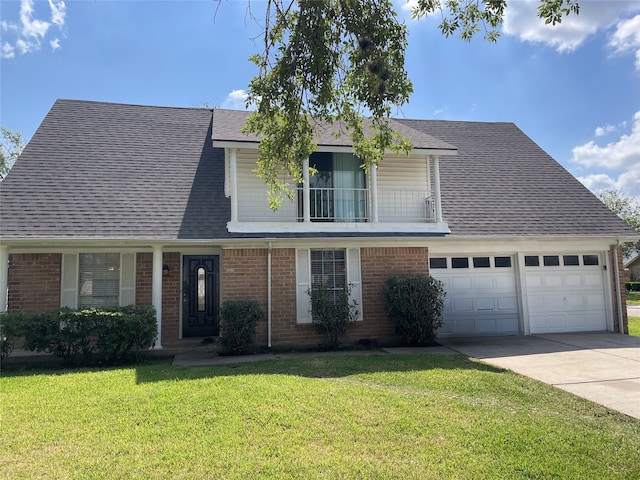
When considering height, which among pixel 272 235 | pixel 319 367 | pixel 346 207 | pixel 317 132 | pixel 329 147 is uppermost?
pixel 317 132

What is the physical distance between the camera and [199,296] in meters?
11.0

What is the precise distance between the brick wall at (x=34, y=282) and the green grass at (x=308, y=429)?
3.43 m

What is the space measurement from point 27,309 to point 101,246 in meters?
2.09

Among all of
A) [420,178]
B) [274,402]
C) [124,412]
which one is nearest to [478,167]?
[420,178]

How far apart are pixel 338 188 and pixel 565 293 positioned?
6916 mm

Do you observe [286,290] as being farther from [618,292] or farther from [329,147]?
[618,292]

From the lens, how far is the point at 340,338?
398 inches

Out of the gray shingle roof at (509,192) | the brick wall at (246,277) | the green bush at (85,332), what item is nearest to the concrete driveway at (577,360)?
the gray shingle roof at (509,192)

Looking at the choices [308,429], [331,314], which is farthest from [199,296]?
[308,429]

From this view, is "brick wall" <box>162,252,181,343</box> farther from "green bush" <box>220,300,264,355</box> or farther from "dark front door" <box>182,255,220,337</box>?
"green bush" <box>220,300,264,355</box>

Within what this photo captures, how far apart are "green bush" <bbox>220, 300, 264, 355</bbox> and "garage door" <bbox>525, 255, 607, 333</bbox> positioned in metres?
7.47

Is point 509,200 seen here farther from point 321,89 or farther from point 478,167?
point 321,89

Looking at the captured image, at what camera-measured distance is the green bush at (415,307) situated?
970 cm

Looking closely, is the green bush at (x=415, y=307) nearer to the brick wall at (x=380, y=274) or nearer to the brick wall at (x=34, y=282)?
the brick wall at (x=380, y=274)
